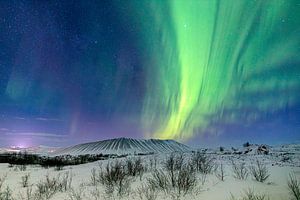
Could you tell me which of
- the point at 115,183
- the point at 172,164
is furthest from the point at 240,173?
the point at 115,183

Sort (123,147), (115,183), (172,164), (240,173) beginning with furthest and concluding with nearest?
1. (123,147)
2. (240,173)
3. (172,164)
4. (115,183)

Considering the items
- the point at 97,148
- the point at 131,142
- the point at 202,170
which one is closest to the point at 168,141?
the point at 131,142

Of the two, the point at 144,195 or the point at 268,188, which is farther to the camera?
the point at 268,188

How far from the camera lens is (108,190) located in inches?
420

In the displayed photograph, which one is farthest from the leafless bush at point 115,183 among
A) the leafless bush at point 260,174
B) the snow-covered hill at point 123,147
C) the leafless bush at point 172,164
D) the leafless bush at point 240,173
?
the snow-covered hill at point 123,147

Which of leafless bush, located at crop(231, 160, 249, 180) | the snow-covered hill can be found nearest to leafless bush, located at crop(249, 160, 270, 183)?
leafless bush, located at crop(231, 160, 249, 180)

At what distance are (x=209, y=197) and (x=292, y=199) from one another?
2470 millimetres

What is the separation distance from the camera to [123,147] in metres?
90.4

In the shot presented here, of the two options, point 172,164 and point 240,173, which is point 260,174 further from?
point 172,164

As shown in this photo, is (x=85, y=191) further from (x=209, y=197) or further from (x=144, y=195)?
(x=209, y=197)

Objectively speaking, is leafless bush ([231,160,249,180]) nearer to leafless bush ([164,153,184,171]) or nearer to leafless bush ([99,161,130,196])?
leafless bush ([164,153,184,171])

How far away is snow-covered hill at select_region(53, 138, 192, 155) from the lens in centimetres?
8681

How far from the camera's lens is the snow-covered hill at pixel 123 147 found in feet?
285

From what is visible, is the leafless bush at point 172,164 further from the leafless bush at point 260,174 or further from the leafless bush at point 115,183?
the leafless bush at point 260,174
